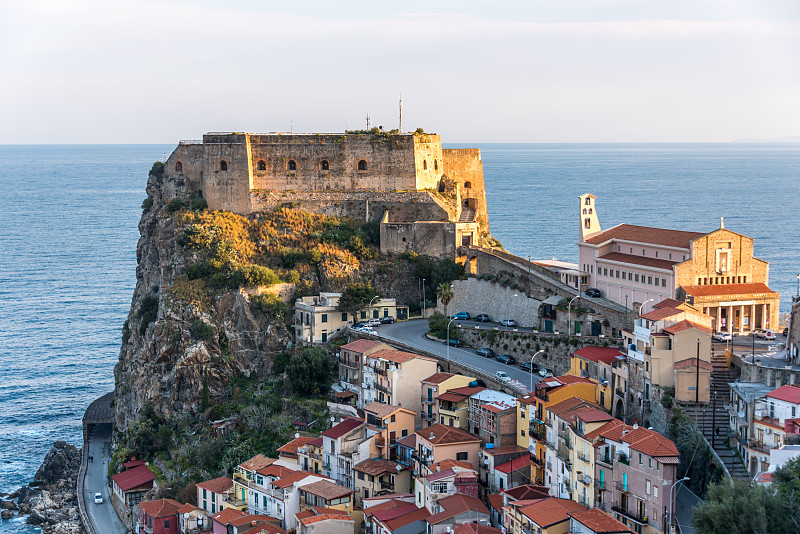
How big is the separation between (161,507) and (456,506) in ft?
63.7

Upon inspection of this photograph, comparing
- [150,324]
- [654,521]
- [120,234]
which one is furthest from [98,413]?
[120,234]

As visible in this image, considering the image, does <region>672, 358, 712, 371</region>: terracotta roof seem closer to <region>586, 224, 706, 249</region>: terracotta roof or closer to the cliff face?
<region>586, 224, 706, 249</region>: terracotta roof

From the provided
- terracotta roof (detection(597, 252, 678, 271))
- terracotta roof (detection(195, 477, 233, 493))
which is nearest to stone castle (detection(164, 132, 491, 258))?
terracotta roof (detection(597, 252, 678, 271))

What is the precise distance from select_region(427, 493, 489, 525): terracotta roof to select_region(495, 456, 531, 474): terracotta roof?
226cm

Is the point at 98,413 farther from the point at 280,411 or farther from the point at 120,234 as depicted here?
the point at 120,234

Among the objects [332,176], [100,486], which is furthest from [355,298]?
[100,486]

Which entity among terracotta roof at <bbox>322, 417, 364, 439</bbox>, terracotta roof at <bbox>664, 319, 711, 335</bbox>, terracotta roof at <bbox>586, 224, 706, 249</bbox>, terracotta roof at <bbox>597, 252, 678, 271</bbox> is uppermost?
terracotta roof at <bbox>586, 224, 706, 249</bbox>

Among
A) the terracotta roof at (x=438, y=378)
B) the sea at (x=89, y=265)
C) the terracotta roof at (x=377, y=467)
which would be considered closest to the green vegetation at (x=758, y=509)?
the terracotta roof at (x=377, y=467)

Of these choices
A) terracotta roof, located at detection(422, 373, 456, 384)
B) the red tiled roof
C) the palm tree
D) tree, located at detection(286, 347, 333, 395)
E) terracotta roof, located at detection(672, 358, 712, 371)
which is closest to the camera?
terracotta roof, located at detection(672, 358, 712, 371)

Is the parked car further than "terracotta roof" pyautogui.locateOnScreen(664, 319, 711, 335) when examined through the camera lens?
Yes

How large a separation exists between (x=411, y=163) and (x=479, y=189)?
749cm

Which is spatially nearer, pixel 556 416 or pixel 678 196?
pixel 556 416

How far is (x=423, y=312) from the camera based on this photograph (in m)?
74.2

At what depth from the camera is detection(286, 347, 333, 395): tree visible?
2569 inches
